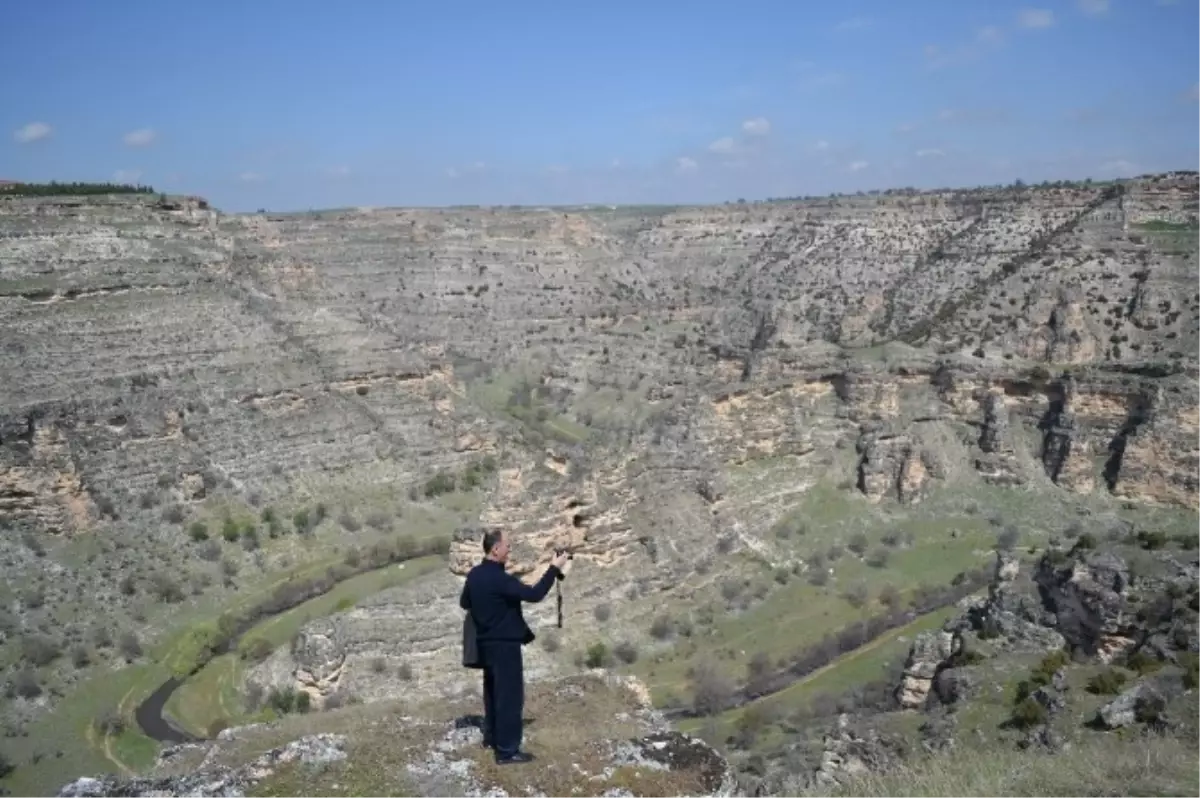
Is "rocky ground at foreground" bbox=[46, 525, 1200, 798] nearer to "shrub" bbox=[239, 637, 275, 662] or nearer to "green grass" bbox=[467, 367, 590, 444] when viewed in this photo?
"shrub" bbox=[239, 637, 275, 662]

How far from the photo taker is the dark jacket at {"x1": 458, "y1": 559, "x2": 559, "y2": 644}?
9023 millimetres

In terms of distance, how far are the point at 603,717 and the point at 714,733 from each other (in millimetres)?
12227

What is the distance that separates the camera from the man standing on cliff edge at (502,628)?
29.7 ft

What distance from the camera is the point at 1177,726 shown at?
49.6 feet

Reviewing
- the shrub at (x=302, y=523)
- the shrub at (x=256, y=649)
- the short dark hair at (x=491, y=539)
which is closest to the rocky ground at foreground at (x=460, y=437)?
the shrub at (x=302, y=523)

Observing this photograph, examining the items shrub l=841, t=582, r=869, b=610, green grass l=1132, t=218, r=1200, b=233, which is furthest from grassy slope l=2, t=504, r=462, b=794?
green grass l=1132, t=218, r=1200, b=233

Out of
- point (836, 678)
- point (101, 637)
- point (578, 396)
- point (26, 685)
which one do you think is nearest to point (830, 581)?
point (836, 678)

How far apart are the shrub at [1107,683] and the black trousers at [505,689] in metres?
13.1

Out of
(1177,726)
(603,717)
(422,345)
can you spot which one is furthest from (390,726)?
(422,345)

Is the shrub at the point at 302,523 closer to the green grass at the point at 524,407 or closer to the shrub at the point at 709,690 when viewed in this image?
the green grass at the point at 524,407

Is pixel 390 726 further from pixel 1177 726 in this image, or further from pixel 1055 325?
pixel 1055 325

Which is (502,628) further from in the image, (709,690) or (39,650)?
(39,650)

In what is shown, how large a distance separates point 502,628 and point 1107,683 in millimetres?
13695

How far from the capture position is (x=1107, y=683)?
699 inches
